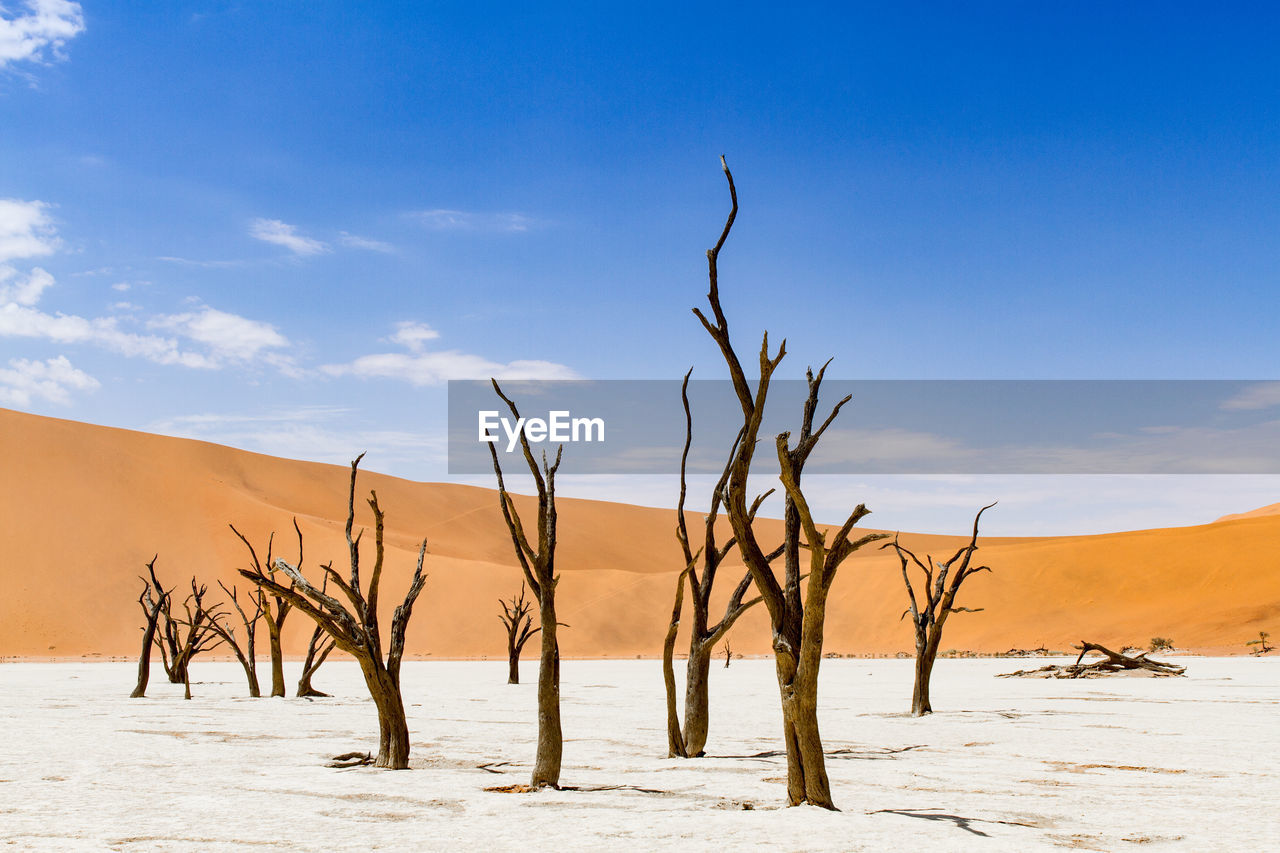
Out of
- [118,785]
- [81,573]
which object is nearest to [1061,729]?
[118,785]

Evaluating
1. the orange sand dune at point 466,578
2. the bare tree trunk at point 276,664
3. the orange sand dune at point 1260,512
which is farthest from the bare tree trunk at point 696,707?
the orange sand dune at point 1260,512

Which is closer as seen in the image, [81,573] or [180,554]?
[81,573]

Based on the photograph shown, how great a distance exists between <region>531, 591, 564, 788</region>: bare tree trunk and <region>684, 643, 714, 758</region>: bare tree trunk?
7.40 ft

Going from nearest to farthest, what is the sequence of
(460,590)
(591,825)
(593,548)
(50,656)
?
(591,825) → (50,656) → (460,590) → (593,548)

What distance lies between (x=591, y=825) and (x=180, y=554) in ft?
193

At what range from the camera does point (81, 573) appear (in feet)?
180

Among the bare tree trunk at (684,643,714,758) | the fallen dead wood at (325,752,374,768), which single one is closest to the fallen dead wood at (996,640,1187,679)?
the bare tree trunk at (684,643,714,758)

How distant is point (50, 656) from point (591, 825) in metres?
48.4

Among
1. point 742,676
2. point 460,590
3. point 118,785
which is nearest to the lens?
point 118,785

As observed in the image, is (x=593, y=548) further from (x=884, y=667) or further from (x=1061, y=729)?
(x=1061, y=729)

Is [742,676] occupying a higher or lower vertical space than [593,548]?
lower

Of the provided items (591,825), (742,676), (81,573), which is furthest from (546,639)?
(81,573)

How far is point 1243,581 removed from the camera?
49344 millimetres

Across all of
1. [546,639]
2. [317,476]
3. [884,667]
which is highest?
[317,476]
